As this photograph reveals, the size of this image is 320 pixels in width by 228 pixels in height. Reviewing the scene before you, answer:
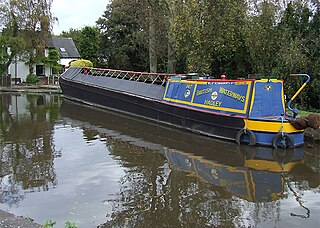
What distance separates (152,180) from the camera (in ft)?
23.2

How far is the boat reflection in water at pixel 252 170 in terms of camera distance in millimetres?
6627

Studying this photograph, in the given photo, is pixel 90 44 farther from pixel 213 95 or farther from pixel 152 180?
pixel 152 180

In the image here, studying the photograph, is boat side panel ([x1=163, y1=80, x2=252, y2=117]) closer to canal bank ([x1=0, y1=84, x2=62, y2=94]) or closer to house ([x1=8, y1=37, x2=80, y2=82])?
canal bank ([x1=0, y1=84, x2=62, y2=94])

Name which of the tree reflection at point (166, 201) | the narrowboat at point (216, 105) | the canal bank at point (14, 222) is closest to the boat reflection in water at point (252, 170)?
the tree reflection at point (166, 201)

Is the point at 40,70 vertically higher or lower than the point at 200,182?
higher

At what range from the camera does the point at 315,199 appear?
6246 mm

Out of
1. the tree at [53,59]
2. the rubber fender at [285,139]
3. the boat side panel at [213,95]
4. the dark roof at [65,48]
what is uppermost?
the dark roof at [65,48]

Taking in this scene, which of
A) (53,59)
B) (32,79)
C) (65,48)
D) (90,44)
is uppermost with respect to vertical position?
(90,44)

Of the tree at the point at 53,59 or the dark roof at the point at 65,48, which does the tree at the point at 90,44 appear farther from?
the dark roof at the point at 65,48

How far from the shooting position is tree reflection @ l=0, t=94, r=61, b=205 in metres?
6.76

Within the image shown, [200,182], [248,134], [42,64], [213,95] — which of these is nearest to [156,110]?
[213,95]

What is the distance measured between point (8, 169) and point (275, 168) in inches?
211

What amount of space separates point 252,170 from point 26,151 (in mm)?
5185

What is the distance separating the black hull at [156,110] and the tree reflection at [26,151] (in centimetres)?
187
